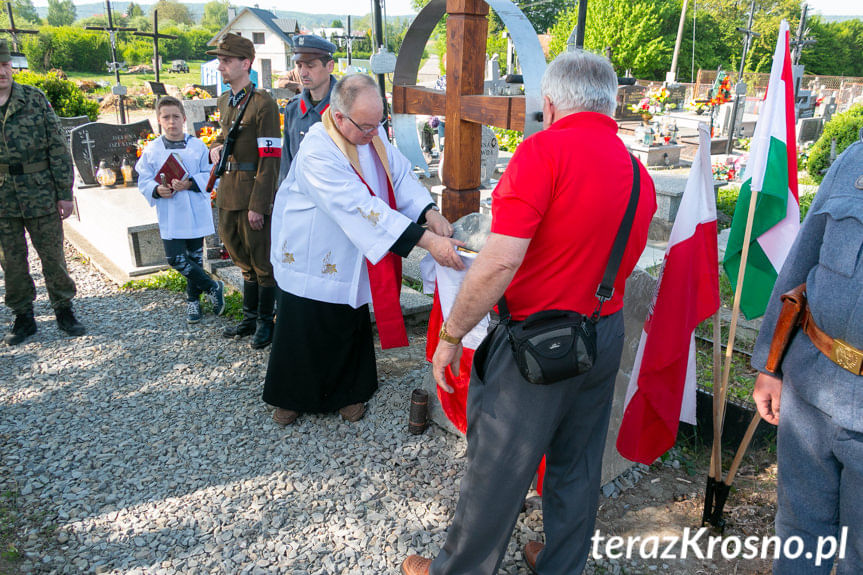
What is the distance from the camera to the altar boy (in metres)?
4.67

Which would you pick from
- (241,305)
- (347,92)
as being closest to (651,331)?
(347,92)

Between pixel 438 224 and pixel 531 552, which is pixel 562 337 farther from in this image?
pixel 438 224

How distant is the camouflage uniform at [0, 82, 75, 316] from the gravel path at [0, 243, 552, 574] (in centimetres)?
53

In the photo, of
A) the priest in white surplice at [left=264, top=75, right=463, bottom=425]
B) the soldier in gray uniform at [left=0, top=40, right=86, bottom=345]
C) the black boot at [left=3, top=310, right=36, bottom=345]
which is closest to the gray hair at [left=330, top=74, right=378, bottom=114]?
the priest in white surplice at [left=264, top=75, right=463, bottom=425]

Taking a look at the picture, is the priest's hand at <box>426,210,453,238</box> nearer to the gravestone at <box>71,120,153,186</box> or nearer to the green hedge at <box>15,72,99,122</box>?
the gravestone at <box>71,120,153,186</box>

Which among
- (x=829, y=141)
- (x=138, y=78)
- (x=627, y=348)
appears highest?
(x=138, y=78)

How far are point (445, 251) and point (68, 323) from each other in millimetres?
3513

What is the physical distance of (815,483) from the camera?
174cm

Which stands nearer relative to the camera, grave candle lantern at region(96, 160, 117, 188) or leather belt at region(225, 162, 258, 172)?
leather belt at region(225, 162, 258, 172)

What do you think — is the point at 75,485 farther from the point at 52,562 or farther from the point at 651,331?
the point at 651,331

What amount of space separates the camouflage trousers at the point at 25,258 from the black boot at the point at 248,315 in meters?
1.26

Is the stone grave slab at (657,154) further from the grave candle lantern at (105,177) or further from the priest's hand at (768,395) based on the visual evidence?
the priest's hand at (768,395)

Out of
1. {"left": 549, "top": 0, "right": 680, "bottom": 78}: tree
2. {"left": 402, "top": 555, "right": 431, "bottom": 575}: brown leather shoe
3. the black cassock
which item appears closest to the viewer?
{"left": 402, "top": 555, "right": 431, "bottom": 575}: brown leather shoe

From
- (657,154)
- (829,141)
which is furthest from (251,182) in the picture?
(829,141)
